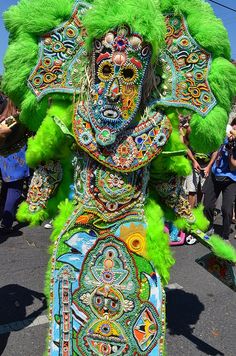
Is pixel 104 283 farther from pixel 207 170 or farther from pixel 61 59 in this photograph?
pixel 207 170

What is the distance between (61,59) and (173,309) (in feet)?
6.84

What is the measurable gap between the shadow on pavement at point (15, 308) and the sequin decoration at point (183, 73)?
1857mm

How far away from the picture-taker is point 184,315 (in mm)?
3121

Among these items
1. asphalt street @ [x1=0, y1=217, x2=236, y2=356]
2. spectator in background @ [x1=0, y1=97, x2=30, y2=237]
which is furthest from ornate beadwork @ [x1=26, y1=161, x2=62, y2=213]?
spectator in background @ [x1=0, y1=97, x2=30, y2=237]

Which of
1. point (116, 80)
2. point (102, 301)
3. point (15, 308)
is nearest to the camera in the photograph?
point (116, 80)

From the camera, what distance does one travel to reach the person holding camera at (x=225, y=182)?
461 cm

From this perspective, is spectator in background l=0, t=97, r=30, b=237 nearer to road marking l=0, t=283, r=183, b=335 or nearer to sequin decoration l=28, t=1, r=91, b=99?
road marking l=0, t=283, r=183, b=335

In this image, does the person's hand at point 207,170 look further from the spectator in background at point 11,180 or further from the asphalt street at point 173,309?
the spectator in background at point 11,180

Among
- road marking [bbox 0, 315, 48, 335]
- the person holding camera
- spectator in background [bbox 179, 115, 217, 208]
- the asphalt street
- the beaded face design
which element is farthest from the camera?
spectator in background [bbox 179, 115, 217, 208]

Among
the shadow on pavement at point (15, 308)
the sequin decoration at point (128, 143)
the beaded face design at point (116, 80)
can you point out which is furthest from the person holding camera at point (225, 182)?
the beaded face design at point (116, 80)

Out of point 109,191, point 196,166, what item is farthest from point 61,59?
point 196,166

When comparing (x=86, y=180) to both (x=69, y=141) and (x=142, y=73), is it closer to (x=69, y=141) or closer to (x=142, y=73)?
(x=69, y=141)

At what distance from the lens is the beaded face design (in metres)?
1.79

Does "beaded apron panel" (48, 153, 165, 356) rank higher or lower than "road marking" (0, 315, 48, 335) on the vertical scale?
higher
